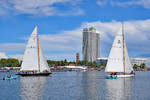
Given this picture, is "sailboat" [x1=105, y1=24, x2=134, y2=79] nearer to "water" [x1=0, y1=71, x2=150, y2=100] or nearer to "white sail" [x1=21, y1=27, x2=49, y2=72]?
"water" [x1=0, y1=71, x2=150, y2=100]

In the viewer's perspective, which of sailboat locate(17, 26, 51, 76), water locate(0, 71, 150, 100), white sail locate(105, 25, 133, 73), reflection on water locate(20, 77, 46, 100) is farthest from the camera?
sailboat locate(17, 26, 51, 76)

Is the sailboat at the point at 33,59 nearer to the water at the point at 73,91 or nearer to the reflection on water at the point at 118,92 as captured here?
the water at the point at 73,91

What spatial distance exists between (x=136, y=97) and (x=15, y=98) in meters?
24.6

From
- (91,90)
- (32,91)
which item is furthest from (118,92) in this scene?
(32,91)

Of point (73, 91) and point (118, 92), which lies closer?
point (118, 92)

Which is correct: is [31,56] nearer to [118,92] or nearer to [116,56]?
[116,56]

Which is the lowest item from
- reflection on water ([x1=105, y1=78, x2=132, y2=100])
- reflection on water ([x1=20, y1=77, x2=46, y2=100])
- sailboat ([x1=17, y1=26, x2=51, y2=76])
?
reflection on water ([x1=105, y1=78, x2=132, y2=100])

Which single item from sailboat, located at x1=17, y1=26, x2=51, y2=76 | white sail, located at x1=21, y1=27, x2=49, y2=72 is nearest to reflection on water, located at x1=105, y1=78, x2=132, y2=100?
sailboat, located at x1=17, y1=26, x2=51, y2=76

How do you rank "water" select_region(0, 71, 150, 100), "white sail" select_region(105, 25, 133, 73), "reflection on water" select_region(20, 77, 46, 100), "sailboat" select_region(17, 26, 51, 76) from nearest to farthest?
1. "reflection on water" select_region(20, 77, 46, 100)
2. "water" select_region(0, 71, 150, 100)
3. "white sail" select_region(105, 25, 133, 73)
4. "sailboat" select_region(17, 26, 51, 76)

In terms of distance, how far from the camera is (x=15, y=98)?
56219 mm

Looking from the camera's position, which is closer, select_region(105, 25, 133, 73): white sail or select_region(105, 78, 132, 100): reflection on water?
select_region(105, 78, 132, 100): reflection on water

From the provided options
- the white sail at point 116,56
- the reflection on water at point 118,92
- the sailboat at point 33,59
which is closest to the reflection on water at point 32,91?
the reflection on water at point 118,92

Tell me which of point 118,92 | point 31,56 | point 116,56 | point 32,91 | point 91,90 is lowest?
point 118,92

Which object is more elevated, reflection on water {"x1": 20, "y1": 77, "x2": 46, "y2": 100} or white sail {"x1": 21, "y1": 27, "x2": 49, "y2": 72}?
white sail {"x1": 21, "y1": 27, "x2": 49, "y2": 72}
